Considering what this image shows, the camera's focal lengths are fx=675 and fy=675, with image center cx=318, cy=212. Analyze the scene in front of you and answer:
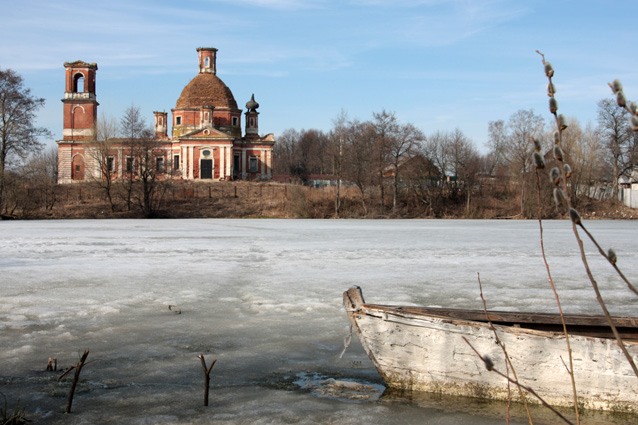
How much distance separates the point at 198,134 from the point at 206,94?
6.05 metres

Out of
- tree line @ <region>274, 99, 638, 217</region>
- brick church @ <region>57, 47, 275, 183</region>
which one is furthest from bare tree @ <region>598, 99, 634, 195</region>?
brick church @ <region>57, 47, 275, 183</region>

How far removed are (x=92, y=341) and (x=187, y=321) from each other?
1498 millimetres

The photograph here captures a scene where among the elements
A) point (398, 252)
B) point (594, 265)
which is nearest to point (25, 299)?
point (398, 252)

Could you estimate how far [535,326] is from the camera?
633 centimetres

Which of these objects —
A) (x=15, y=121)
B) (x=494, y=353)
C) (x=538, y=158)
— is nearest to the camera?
(x=538, y=158)

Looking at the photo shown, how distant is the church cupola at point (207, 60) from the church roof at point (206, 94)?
0.64m

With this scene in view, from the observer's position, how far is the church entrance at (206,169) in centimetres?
7012

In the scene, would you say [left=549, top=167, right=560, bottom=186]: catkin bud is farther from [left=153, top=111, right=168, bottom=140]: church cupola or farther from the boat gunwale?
[left=153, top=111, right=168, bottom=140]: church cupola

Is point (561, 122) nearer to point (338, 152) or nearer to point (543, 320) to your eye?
point (543, 320)

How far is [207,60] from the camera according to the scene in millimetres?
76312

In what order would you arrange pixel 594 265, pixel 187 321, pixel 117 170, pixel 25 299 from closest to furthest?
pixel 187 321 < pixel 25 299 < pixel 594 265 < pixel 117 170

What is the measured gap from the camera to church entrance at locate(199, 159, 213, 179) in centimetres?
7012

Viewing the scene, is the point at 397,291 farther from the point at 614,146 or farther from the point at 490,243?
the point at 614,146

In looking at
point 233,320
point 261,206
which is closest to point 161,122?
point 261,206
